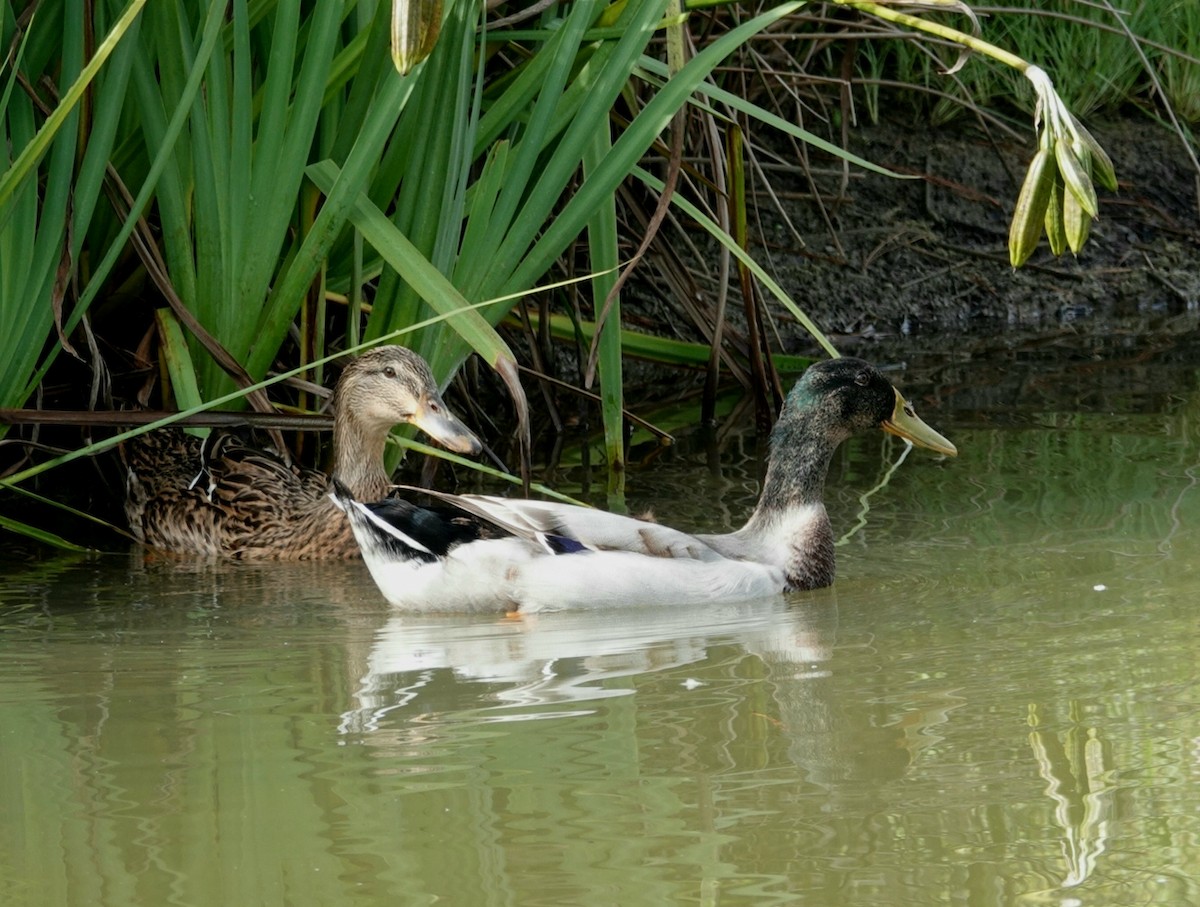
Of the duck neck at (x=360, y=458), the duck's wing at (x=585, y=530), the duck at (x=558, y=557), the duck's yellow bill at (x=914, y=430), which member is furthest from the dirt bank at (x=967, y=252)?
the duck's wing at (x=585, y=530)

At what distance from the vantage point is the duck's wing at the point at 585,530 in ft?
15.9

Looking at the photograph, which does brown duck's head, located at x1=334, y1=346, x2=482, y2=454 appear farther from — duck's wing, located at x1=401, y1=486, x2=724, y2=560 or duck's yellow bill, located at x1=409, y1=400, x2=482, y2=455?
duck's wing, located at x1=401, y1=486, x2=724, y2=560

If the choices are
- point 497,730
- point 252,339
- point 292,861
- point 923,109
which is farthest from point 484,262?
point 923,109

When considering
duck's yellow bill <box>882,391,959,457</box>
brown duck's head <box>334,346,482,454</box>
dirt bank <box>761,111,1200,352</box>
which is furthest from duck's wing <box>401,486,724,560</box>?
dirt bank <box>761,111,1200,352</box>

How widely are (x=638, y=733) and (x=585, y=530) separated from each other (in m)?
1.42

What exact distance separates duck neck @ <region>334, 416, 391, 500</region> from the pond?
29 cm

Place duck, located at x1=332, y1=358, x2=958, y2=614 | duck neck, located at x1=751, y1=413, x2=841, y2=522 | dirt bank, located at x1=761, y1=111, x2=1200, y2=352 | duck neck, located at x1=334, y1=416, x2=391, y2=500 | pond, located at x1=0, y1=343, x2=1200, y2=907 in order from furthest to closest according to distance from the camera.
A: dirt bank, located at x1=761, y1=111, x2=1200, y2=352, duck neck, located at x1=334, y1=416, x2=391, y2=500, duck neck, located at x1=751, y1=413, x2=841, y2=522, duck, located at x1=332, y1=358, x2=958, y2=614, pond, located at x1=0, y1=343, x2=1200, y2=907

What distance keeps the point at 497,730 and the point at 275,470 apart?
2.63m

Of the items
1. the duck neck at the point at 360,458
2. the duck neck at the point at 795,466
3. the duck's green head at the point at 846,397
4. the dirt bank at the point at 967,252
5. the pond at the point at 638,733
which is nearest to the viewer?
the pond at the point at 638,733

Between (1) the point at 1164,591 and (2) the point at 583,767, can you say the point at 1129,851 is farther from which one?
(1) the point at 1164,591

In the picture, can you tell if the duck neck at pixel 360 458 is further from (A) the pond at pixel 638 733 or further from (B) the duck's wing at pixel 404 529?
(B) the duck's wing at pixel 404 529

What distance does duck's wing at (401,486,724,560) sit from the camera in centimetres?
484

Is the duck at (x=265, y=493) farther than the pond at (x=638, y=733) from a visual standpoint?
Yes

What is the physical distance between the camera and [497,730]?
3.52m
